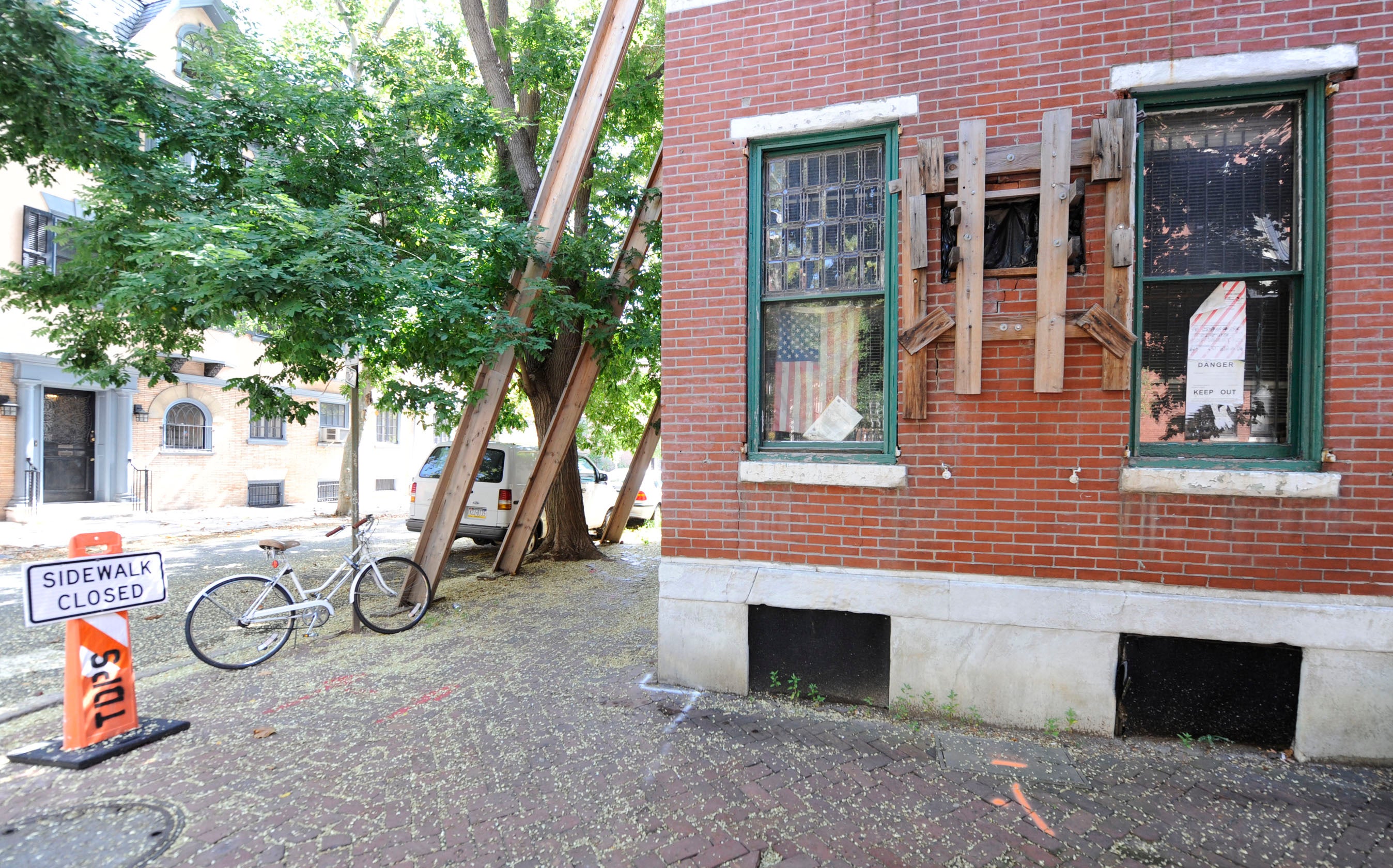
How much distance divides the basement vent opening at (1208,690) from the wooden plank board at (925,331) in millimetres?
2075

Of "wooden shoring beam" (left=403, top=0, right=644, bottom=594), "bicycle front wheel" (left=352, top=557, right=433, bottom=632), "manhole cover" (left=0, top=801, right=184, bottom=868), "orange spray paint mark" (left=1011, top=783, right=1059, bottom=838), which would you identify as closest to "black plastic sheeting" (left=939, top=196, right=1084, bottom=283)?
"orange spray paint mark" (left=1011, top=783, right=1059, bottom=838)

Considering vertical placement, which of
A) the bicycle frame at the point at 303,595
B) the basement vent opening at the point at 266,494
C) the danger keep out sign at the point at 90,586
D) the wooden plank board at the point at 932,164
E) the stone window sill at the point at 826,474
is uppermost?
the wooden plank board at the point at 932,164

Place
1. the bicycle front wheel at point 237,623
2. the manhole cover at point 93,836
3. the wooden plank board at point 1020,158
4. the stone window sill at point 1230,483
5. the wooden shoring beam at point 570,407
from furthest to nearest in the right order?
the wooden shoring beam at point 570,407
the bicycle front wheel at point 237,623
the wooden plank board at point 1020,158
the stone window sill at point 1230,483
the manhole cover at point 93,836

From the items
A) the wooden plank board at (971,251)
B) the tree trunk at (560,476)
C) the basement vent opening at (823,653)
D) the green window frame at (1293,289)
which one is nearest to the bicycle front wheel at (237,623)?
the basement vent opening at (823,653)

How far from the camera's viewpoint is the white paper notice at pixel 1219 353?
411 centimetres

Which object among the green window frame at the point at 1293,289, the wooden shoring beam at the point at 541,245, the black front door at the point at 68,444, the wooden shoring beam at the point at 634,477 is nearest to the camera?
the green window frame at the point at 1293,289

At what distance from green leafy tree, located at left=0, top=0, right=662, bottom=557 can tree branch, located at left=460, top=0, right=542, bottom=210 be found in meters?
0.32

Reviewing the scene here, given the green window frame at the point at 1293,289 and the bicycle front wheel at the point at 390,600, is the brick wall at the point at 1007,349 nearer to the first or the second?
the green window frame at the point at 1293,289

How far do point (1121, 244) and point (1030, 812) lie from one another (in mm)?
3006

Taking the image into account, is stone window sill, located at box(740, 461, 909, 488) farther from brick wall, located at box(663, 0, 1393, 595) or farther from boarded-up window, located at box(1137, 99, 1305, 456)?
boarded-up window, located at box(1137, 99, 1305, 456)

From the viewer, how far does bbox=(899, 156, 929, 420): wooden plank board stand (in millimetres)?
4230

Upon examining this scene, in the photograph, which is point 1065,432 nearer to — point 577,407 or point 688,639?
point 688,639

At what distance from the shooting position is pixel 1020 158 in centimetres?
413

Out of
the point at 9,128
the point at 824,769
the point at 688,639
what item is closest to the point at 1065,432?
the point at 824,769
